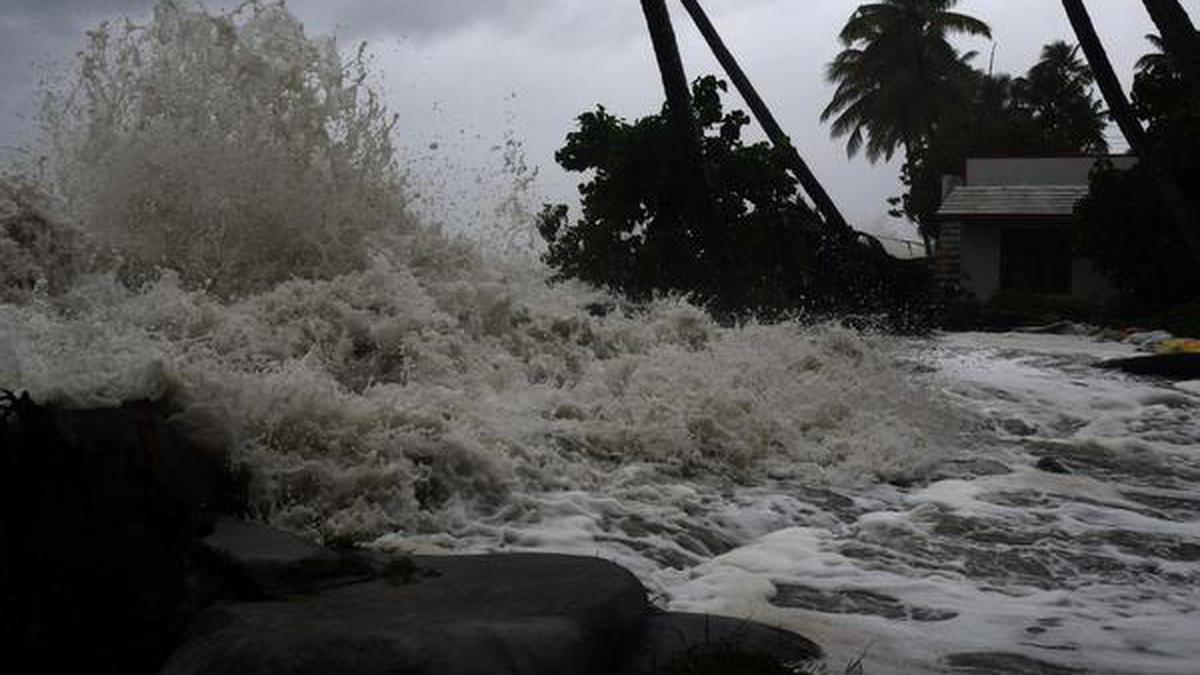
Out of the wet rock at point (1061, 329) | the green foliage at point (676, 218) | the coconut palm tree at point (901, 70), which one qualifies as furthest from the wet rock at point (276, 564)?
the coconut palm tree at point (901, 70)

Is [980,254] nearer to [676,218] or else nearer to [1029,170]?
[1029,170]

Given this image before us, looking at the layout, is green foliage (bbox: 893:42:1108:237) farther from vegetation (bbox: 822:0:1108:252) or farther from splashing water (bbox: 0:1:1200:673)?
splashing water (bbox: 0:1:1200:673)

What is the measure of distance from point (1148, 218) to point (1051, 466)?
14598 mm

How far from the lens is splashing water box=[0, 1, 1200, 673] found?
4.79 meters

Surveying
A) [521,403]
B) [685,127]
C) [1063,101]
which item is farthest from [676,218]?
[1063,101]

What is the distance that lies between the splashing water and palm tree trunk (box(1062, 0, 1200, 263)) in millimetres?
1704

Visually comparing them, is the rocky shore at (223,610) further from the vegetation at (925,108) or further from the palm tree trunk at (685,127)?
the vegetation at (925,108)

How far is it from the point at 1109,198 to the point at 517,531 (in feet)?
60.7

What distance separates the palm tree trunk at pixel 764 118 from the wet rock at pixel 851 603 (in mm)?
12869

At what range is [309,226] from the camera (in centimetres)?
916

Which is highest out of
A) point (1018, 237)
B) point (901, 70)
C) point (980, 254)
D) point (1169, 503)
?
point (901, 70)

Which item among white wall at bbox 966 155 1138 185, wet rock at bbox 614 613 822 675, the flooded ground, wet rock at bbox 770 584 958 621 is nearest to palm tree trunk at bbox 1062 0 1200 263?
the flooded ground

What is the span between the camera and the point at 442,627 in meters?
3.12

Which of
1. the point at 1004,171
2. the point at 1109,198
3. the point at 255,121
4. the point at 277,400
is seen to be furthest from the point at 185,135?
the point at 1004,171
